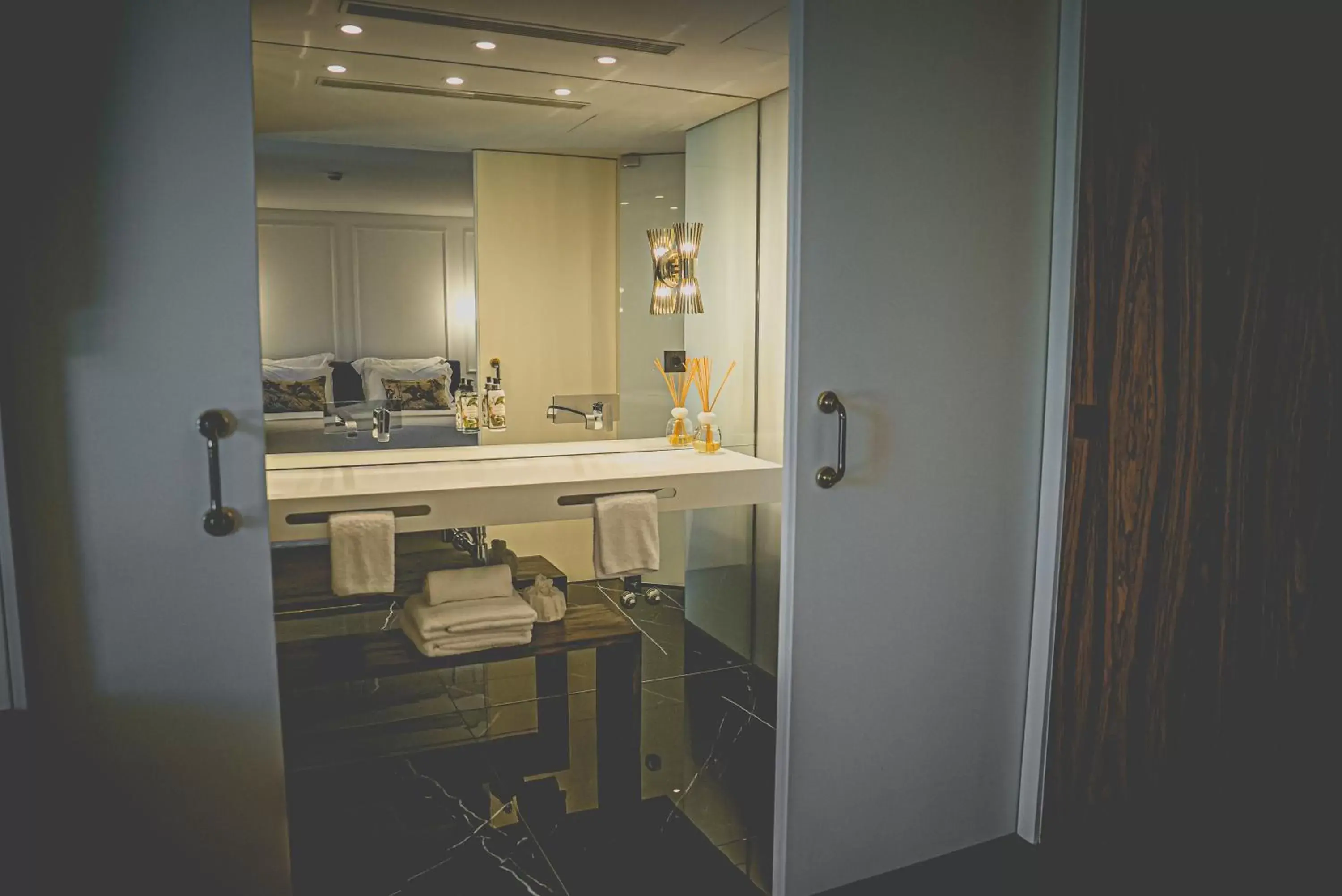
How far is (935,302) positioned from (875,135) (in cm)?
37

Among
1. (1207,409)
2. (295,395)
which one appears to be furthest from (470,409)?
(1207,409)

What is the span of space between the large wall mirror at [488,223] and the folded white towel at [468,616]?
1.70 ft

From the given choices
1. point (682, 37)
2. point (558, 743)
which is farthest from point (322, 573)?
point (682, 37)

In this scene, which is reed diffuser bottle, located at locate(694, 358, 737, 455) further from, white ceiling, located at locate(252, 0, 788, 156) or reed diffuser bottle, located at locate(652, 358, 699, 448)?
white ceiling, located at locate(252, 0, 788, 156)

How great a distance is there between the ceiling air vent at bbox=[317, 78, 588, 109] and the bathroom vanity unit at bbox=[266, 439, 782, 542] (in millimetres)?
1044

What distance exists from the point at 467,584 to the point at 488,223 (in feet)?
3.66

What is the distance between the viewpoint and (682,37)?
2.55m

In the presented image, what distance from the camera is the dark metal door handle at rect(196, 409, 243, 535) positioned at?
1.54 m

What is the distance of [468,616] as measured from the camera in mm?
2754

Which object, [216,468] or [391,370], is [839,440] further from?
[391,370]

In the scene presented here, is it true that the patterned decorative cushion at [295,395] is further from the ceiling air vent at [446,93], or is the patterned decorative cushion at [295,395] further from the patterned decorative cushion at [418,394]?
the ceiling air vent at [446,93]

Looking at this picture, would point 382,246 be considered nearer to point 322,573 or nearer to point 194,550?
point 322,573

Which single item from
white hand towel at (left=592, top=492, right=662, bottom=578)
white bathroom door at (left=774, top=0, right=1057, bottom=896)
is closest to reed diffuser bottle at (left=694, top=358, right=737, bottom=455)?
white hand towel at (left=592, top=492, right=662, bottom=578)

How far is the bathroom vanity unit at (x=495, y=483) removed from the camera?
2.66 m
